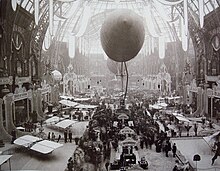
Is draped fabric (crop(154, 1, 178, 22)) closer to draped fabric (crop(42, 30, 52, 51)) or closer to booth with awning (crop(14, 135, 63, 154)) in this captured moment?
draped fabric (crop(42, 30, 52, 51))

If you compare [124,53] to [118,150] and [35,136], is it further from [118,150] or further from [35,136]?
[35,136]

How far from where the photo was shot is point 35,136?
5336 mm

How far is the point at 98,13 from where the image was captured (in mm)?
5125

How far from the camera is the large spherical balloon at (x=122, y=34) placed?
455 centimetres

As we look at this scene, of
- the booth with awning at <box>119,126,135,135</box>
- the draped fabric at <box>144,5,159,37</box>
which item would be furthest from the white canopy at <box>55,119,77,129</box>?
the draped fabric at <box>144,5,159,37</box>

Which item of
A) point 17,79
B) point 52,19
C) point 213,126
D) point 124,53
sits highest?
point 52,19

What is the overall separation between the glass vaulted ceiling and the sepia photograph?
2 centimetres

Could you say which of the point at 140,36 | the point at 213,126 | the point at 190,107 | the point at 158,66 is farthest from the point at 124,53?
the point at 213,126

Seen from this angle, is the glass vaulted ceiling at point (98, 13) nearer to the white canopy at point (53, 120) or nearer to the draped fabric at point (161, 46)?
the draped fabric at point (161, 46)

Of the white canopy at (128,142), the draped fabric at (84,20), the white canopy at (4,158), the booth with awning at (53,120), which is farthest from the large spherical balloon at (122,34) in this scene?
the white canopy at (4,158)

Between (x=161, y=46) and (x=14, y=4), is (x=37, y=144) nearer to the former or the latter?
(x=14, y=4)

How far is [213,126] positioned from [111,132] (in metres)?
1.74

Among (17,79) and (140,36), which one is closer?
(140,36)

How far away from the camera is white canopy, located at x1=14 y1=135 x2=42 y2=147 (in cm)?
519
